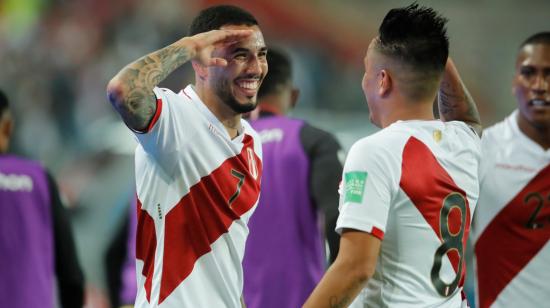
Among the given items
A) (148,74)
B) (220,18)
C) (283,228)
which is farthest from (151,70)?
(283,228)

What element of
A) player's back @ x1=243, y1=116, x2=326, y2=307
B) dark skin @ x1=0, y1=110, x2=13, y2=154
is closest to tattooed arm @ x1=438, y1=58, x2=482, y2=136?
player's back @ x1=243, y1=116, x2=326, y2=307

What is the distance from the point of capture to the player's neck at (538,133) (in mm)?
5418

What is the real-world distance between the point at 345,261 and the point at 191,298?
702 mm

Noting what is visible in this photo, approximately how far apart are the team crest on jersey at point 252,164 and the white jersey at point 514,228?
1.84 meters

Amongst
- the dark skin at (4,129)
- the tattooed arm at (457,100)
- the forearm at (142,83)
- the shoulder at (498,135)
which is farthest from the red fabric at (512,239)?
the dark skin at (4,129)

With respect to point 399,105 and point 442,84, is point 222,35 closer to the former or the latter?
point 399,105

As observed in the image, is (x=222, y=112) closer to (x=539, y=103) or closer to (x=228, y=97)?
(x=228, y=97)

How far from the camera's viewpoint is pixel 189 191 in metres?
3.65

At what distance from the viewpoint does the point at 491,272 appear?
209 inches

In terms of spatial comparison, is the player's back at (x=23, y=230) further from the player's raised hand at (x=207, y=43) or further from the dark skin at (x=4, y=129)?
the player's raised hand at (x=207, y=43)

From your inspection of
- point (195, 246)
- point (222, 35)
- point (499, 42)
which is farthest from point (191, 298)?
point (499, 42)

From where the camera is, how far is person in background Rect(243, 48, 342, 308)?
5723 millimetres

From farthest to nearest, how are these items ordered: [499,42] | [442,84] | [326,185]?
[499,42] < [326,185] < [442,84]

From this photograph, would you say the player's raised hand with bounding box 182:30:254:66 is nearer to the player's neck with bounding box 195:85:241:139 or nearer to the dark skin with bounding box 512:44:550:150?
the player's neck with bounding box 195:85:241:139
